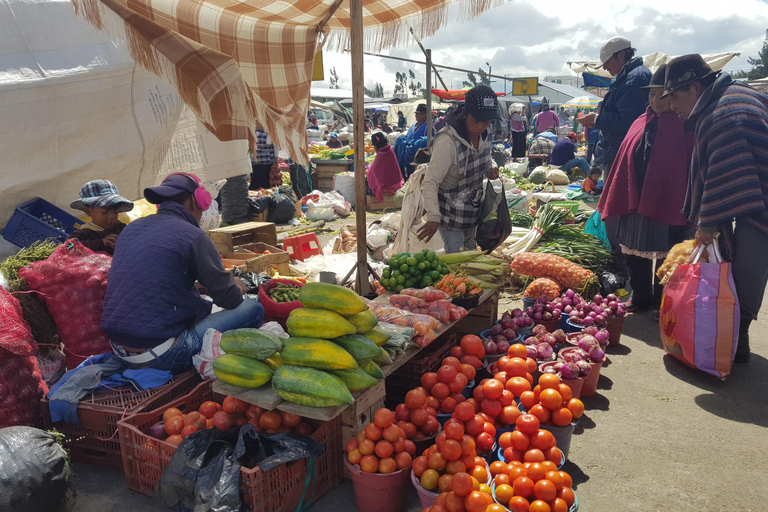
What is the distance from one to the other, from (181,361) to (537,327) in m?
2.65

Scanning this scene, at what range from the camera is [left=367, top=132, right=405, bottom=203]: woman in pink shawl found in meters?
10.0

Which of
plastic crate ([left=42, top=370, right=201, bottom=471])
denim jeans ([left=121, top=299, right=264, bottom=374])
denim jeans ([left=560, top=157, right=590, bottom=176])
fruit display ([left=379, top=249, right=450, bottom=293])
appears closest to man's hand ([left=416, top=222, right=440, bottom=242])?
fruit display ([left=379, top=249, right=450, bottom=293])

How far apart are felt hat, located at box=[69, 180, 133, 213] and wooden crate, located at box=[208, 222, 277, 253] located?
6.58 feet

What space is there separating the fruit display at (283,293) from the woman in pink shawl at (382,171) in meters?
6.05

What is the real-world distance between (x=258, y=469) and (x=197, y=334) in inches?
52.4

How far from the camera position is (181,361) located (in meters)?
3.28

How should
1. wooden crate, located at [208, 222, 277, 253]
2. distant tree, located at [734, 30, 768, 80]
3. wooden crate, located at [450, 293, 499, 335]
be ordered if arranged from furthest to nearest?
distant tree, located at [734, 30, 768, 80], wooden crate, located at [208, 222, 277, 253], wooden crate, located at [450, 293, 499, 335]

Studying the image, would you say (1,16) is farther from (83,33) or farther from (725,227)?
(725,227)

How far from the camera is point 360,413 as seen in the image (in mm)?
2707

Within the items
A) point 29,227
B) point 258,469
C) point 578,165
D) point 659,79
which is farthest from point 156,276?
point 578,165

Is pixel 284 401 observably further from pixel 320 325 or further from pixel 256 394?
pixel 320 325

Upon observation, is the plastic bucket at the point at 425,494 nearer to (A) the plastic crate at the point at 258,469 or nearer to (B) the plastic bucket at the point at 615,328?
(A) the plastic crate at the point at 258,469

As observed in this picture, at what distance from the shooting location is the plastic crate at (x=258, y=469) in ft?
7.73

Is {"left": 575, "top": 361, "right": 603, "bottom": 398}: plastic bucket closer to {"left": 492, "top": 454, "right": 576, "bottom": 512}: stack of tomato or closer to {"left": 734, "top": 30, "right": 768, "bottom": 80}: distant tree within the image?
{"left": 492, "top": 454, "right": 576, "bottom": 512}: stack of tomato
